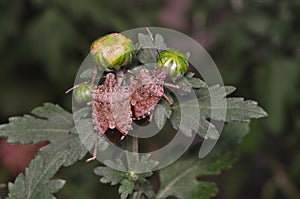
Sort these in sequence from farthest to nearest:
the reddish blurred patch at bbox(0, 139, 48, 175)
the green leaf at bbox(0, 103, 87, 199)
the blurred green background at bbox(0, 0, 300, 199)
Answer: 1. the reddish blurred patch at bbox(0, 139, 48, 175)
2. the blurred green background at bbox(0, 0, 300, 199)
3. the green leaf at bbox(0, 103, 87, 199)

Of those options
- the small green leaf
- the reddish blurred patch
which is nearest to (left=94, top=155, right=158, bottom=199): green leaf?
the small green leaf

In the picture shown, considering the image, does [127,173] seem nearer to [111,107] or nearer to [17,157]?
[111,107]

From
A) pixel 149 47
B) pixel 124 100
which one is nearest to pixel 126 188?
pixel 124 100

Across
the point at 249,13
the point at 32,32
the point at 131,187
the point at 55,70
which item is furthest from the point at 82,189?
the point at 131,187

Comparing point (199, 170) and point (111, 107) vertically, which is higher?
point (111, 107)

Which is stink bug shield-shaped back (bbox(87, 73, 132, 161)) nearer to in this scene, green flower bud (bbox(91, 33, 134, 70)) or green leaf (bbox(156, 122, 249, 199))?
green flower bud (bbox(91, 33, 134, 70))

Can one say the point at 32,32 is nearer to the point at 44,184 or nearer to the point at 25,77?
the point at 25,77
